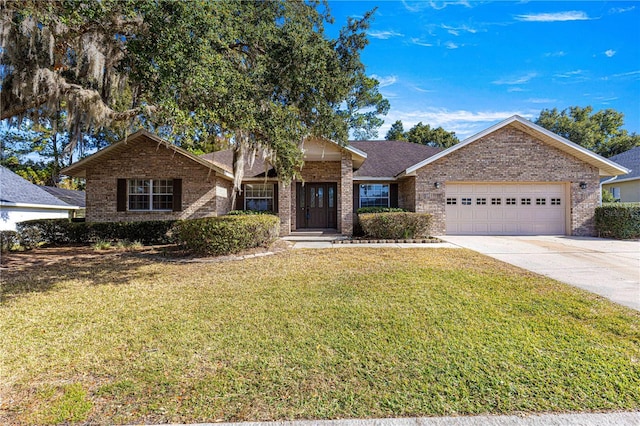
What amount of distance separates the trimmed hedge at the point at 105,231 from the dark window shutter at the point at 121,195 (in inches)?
39.7

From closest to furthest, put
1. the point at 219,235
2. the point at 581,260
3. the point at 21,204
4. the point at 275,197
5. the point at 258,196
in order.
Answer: the point at 581,260
the point at 219,235
the point at 21,204
the point at 275,197
the point at 258,196

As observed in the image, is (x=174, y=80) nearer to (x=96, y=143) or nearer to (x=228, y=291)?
(x=228, y=291)

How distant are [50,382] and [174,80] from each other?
5.29m

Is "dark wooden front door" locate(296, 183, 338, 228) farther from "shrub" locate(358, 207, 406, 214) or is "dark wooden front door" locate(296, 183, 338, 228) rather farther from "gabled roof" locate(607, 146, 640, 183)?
"gabled roof" locate(607, 146, 640, 183)

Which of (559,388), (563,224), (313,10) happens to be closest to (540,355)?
(559,388)

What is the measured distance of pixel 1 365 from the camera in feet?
9.91

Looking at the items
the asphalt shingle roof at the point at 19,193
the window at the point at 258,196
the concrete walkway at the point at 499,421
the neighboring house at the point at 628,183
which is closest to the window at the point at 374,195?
the window at the point at 258,196

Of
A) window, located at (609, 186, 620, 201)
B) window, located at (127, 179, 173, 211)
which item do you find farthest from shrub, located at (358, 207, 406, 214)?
window, located at (609, 186, 620, 201)

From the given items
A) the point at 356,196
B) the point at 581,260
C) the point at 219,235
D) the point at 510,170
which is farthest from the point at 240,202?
the point at 581,260

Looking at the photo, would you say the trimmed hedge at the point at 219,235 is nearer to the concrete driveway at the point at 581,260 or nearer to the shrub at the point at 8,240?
the shrub at the point at 8,240

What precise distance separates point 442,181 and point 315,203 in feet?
20.4

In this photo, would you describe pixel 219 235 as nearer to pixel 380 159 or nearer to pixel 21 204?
pixel 21 204

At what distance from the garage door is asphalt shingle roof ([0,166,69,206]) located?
18.8 m

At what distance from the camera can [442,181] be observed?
543 inches
